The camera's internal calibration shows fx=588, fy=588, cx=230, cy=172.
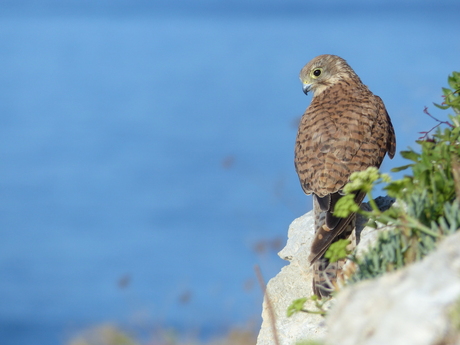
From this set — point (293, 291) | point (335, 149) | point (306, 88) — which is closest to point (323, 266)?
point (293, 291)

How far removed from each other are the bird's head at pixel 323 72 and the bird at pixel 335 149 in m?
0.24

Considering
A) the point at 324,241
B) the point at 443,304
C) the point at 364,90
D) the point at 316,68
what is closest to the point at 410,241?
→ the point at 443,304

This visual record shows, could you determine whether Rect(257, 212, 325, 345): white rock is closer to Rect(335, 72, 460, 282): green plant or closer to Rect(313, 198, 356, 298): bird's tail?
Rect(313, 198, 356, 298): bird's tail

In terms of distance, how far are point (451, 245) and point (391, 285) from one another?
0.14 m

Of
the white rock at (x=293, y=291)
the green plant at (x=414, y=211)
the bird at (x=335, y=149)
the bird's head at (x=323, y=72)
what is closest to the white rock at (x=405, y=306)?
the green plant at (x=414, y=211)

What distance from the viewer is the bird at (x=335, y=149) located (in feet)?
8.50

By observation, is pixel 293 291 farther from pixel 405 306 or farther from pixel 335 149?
pixel 405 306

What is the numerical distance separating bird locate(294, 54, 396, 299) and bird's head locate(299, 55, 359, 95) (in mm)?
245

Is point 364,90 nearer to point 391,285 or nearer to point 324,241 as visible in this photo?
point 324,241

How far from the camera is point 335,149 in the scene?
2.94 m

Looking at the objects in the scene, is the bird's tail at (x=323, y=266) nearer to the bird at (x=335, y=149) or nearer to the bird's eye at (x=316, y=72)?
the bird at (x=335, y=149)

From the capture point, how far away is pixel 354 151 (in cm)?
293

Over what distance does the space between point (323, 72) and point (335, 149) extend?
3.69ft

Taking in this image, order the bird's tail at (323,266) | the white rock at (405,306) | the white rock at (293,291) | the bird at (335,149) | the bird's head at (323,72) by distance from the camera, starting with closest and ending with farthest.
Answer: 1. the white rock at (405,306)
2. the white rock at (293,291)
3. the bird's tail at (323,266)
4. the bird at (335,149)
5. the bird's head at (323,72)
